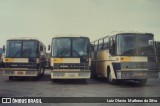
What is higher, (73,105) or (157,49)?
(157,49)

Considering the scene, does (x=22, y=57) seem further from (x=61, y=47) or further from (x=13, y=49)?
(x=61, y=47)

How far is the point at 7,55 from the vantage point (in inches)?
613

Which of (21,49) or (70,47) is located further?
(21,49)

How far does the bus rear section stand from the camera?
14016 millimetres

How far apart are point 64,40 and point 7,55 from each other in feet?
8.58

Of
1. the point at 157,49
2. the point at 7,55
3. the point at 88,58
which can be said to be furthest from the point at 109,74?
the point at 7,55

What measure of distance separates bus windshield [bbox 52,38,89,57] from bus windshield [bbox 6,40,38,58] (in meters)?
1.69

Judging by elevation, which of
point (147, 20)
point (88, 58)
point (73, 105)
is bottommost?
point (73, 105)

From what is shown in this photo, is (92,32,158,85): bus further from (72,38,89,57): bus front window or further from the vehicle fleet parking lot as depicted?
(72,38,89,57): bus front window

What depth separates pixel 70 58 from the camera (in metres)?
14.1

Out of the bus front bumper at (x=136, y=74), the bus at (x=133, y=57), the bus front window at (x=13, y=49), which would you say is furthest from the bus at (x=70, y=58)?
the bus front window at (x=13, y=49)

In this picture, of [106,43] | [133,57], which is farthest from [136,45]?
[106,43]

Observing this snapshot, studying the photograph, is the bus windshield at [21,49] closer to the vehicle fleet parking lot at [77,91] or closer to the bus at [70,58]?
the bus at [70,58]

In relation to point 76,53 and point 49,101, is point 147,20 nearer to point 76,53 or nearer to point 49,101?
point 49,101
